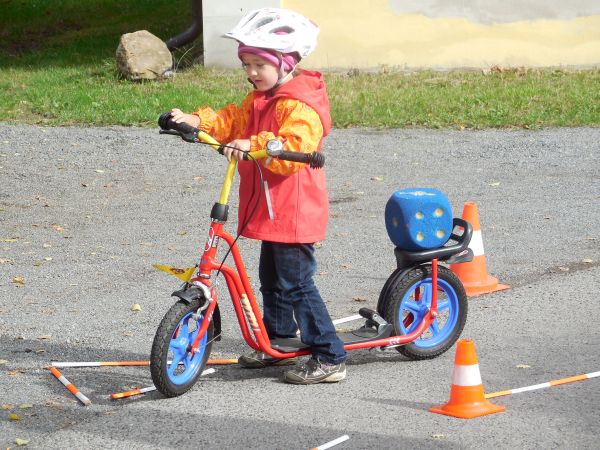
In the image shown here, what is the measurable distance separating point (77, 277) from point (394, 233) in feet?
8.90

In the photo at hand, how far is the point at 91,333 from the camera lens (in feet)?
21.2

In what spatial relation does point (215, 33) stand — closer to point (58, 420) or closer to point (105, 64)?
point (105, 64)

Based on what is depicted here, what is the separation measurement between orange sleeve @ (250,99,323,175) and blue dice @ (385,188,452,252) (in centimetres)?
73

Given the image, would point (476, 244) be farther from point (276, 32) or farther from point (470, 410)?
point (276, 32)

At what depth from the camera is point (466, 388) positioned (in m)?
5.09

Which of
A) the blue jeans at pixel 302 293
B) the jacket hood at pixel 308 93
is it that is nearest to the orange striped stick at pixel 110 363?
the blue jeans at pixel 302 293

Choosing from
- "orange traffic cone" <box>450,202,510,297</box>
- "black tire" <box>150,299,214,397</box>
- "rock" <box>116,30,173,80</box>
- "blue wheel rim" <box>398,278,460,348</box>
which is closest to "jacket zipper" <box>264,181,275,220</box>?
"black tire" <box>150,299,214,397</box>

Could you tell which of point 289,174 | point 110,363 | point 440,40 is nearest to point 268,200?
point 289,174

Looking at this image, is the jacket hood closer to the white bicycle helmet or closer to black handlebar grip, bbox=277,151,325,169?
the white bicycle helmet

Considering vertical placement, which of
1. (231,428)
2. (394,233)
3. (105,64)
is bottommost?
(231,428)

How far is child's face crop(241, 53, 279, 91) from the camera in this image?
530 centimetres

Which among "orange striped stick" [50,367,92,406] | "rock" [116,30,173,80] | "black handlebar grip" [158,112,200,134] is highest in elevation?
"rock" [116,30,173,80]

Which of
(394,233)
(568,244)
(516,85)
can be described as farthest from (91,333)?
(516,85)

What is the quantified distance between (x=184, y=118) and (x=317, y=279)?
2509mm
